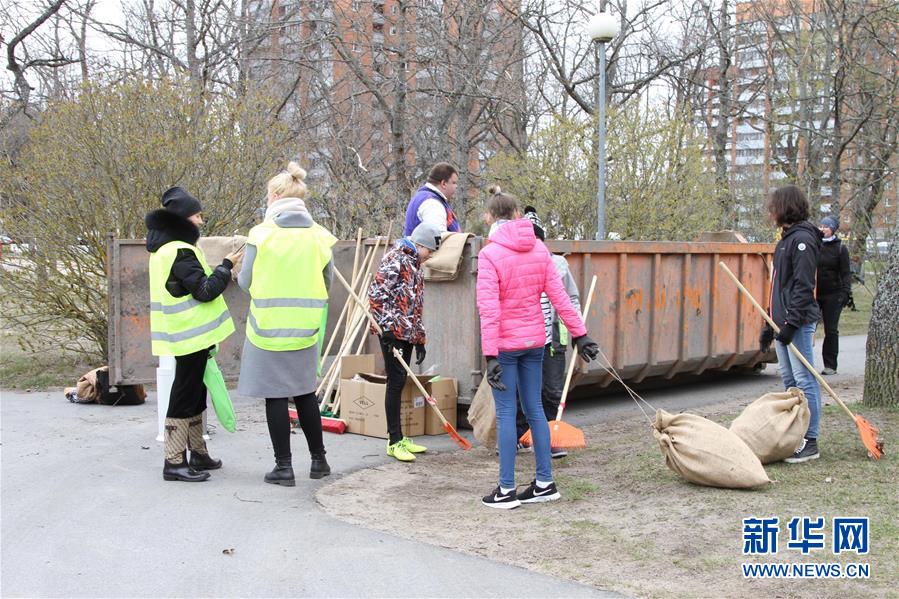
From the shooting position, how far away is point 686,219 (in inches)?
687

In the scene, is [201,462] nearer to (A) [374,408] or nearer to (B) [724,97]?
(A) [374,408]

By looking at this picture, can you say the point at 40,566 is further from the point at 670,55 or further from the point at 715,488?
the point at 670,55

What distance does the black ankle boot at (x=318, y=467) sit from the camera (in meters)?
6.79

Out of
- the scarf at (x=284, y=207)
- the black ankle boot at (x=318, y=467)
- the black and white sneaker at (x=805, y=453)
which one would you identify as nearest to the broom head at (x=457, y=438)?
the black ankle boot at (x=318, y=467)

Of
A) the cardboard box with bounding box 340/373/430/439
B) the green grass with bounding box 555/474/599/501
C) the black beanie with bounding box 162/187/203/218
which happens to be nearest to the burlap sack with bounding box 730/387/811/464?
the green grass with bounding box 555/474/599/501

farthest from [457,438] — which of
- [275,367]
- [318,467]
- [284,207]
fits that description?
[284,207]

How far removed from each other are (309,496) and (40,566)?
189cm

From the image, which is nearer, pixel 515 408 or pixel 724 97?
pixel 515 408

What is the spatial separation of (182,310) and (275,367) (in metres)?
0.77

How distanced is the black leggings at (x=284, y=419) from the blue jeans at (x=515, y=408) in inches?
55.6

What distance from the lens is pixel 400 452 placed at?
293 inches

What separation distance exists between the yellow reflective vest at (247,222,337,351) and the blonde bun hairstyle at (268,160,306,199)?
28 cm

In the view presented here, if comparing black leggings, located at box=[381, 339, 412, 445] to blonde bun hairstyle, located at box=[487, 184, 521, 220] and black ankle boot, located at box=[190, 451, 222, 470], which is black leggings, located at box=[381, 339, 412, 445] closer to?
black ankle boot, located at box=[190, 451, 222, 470]

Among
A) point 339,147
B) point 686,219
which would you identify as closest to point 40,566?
point 686,219
